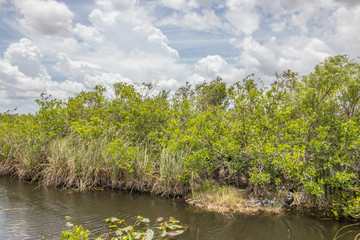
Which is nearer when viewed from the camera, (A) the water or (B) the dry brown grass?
(A) the water

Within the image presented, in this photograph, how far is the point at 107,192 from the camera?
36.4 ft

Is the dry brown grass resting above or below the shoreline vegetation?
below

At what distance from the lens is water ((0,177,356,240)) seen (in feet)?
23.0

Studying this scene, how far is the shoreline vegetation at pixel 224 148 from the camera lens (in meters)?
8.53

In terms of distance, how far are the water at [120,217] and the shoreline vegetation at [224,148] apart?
0.74 meters

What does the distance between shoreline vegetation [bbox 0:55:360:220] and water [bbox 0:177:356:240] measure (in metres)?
0.74

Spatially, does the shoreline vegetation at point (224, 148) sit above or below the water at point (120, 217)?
above

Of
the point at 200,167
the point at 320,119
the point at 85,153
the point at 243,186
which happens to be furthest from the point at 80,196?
the point at 320,119

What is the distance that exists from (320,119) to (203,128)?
4.38 metres

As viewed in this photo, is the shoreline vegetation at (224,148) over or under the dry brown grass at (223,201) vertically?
over

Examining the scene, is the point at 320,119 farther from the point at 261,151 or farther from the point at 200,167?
the point at 200,167

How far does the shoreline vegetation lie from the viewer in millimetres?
8531

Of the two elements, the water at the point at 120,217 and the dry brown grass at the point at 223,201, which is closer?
the water at the point at 120,217

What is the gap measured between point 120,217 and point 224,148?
434cm
